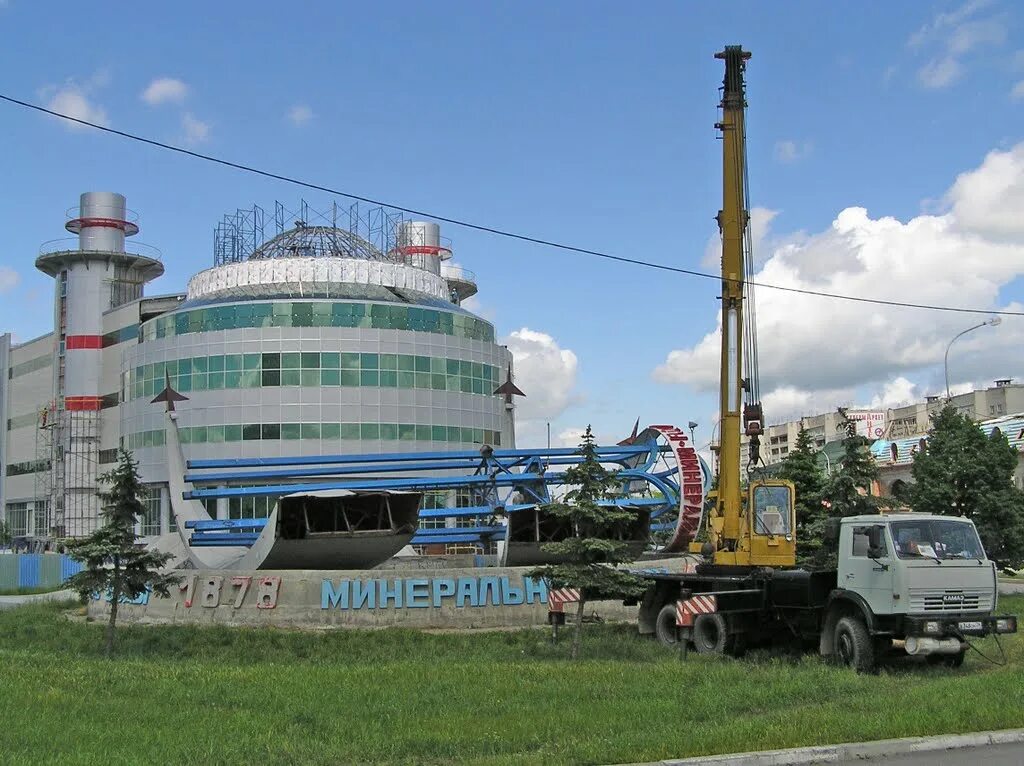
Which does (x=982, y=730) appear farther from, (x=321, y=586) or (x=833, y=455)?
(x=833, y=455)

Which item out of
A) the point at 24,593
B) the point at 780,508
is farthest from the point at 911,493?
the point at 24,593

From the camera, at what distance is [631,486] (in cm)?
4272

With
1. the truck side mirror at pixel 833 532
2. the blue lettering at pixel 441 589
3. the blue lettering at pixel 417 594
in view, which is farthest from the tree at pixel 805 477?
the truck side mirror at pixel 833 532

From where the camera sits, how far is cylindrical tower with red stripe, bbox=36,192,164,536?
84812 millimetres

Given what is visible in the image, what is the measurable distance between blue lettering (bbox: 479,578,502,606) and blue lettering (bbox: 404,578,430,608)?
1.54m

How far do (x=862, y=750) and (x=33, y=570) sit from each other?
186 feet

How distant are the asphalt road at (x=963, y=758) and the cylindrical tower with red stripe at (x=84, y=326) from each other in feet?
269

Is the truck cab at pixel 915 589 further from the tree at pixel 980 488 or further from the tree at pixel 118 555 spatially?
the tree at pixel 980 488

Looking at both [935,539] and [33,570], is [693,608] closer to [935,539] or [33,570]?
[935,539]

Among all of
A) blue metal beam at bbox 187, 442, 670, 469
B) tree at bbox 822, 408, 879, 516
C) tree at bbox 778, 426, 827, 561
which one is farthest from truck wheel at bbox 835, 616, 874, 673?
tree at bbox 778, 426, 827, 561

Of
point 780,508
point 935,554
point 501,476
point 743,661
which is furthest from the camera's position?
point 501,476

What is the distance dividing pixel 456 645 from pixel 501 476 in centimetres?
1486

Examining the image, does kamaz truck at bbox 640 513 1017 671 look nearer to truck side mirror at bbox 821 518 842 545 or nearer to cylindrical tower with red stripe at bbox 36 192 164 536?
truck side mirror at bbox 821 518 842 545

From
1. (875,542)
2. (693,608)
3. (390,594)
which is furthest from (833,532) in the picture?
(390,594)
